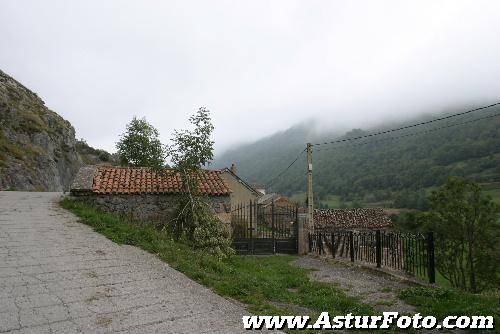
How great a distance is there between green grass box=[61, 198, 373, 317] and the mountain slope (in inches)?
702

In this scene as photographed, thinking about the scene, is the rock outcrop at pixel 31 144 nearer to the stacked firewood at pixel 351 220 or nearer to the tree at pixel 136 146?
the tree at pixel 136 146

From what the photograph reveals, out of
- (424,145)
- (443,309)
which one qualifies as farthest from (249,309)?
(424,145)

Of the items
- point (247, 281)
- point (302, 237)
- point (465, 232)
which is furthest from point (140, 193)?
point (465, 232)

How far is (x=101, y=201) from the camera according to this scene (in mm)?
14844

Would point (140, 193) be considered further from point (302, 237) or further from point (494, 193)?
point (494, 193)

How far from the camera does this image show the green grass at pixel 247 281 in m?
6.93

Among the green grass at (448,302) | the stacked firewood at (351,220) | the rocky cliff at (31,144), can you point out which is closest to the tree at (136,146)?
the rocky cliff at (31,144)

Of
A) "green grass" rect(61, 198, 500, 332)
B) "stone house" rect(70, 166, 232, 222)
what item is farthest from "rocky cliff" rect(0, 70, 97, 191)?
"green grass" rect(61, 198, 500, 332)

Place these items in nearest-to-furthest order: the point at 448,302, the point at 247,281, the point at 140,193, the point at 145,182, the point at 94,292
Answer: the point at 94,292
the point at 448,302
the point at 247,281
the point at 140,193
the point at 145,182

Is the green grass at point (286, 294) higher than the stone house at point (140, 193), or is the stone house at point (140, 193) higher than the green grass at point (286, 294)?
the stone house at point (140, 193)

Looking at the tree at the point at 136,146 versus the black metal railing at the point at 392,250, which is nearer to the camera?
the black metal railing at the point at 392,250

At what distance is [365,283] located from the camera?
10.3m

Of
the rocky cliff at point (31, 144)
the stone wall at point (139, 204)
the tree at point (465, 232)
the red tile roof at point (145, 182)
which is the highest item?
the rocky cliff at point (31, 144)

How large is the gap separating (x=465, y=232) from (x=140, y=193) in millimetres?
27933
